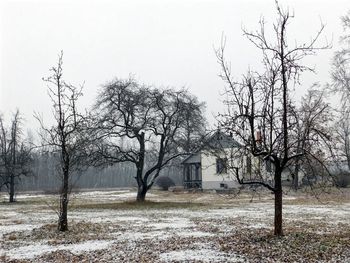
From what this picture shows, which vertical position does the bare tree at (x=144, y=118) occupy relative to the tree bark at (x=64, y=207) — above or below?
above

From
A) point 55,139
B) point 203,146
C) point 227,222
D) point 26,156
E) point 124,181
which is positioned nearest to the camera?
point 55,139

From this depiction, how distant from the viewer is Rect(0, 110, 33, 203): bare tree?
1646 inches

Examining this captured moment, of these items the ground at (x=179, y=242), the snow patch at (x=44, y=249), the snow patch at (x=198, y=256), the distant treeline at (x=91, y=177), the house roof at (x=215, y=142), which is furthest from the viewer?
the distant treeline at (x=91, y=177)

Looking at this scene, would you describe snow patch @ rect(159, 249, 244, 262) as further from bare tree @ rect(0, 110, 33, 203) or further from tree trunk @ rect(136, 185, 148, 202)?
bare tree @ rect(0, 110, 33, 203)

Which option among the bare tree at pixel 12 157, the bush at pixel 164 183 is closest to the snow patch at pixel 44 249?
the bare tree at pixel 12 157

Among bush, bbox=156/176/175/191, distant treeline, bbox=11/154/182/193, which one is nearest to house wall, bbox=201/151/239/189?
bush, bbox=156/176/175/191

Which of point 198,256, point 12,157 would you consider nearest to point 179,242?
point 198,256

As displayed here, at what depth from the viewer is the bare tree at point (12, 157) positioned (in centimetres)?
4181

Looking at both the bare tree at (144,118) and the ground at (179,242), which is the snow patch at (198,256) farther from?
the bare tree at (144,118)

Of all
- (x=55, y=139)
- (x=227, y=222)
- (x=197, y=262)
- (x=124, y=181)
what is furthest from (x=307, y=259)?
(x=124, y=181)

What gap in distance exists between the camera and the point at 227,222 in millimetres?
18828

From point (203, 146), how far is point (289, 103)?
66.0 feet

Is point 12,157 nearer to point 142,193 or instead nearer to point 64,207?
point 142,193

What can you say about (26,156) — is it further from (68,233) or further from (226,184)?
(68,233)
